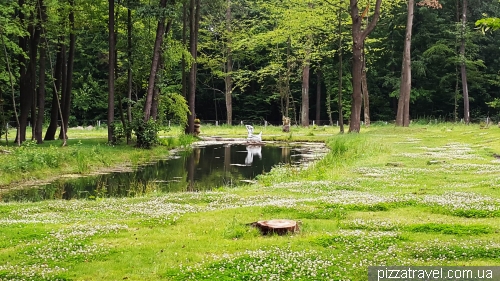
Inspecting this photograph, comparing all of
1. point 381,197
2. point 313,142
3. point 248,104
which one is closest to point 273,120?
point 248,104

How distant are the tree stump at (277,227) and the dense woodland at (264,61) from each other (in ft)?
69.6

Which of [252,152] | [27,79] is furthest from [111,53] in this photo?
[252,152]

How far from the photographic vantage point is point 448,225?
945cm

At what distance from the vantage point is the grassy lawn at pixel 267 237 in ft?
24.4

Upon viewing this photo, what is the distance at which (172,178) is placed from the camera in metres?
21.0

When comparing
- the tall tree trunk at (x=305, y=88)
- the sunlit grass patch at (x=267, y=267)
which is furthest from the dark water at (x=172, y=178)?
the tall tree trunk at (x=305, y=88)

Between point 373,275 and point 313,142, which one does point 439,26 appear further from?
point 373,275

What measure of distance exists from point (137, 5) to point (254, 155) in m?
12.3

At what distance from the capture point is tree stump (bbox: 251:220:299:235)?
30.9 feet

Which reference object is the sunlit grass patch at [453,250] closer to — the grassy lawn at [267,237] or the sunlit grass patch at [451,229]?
the grassy lawn at [267,237]

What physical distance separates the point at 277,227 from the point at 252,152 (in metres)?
23.7

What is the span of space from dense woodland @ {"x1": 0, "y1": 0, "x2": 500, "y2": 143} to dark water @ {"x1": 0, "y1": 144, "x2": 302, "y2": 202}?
5626 mm

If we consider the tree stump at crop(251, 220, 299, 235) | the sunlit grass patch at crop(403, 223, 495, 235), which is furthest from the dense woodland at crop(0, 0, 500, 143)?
the sunlit grass patch at crop(403, 223, 495, 235)

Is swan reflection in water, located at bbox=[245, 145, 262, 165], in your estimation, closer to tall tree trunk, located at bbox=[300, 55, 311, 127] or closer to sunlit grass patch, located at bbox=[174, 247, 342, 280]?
sunlit grass patch, located at bbox=[174, 247, 342, 280]
